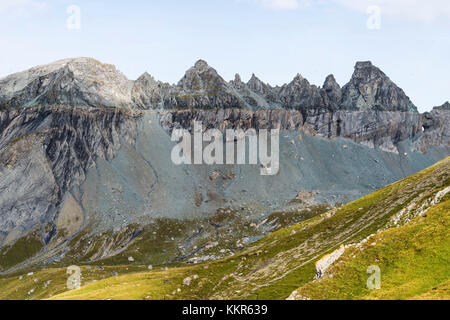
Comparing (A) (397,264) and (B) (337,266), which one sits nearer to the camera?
(A) (397,264)

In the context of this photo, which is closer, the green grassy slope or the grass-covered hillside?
the green grassy slope

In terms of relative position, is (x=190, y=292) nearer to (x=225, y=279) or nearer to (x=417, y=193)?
(x=225, y=279)

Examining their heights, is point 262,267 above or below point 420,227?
below

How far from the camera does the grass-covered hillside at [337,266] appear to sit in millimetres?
56188

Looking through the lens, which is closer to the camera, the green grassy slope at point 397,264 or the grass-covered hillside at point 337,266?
the green grassy slope at point 397,264

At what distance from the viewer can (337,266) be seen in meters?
62.0

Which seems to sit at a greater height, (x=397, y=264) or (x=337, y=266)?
(x=397, y=264)

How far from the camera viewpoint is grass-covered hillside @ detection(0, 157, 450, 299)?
2212 inches
